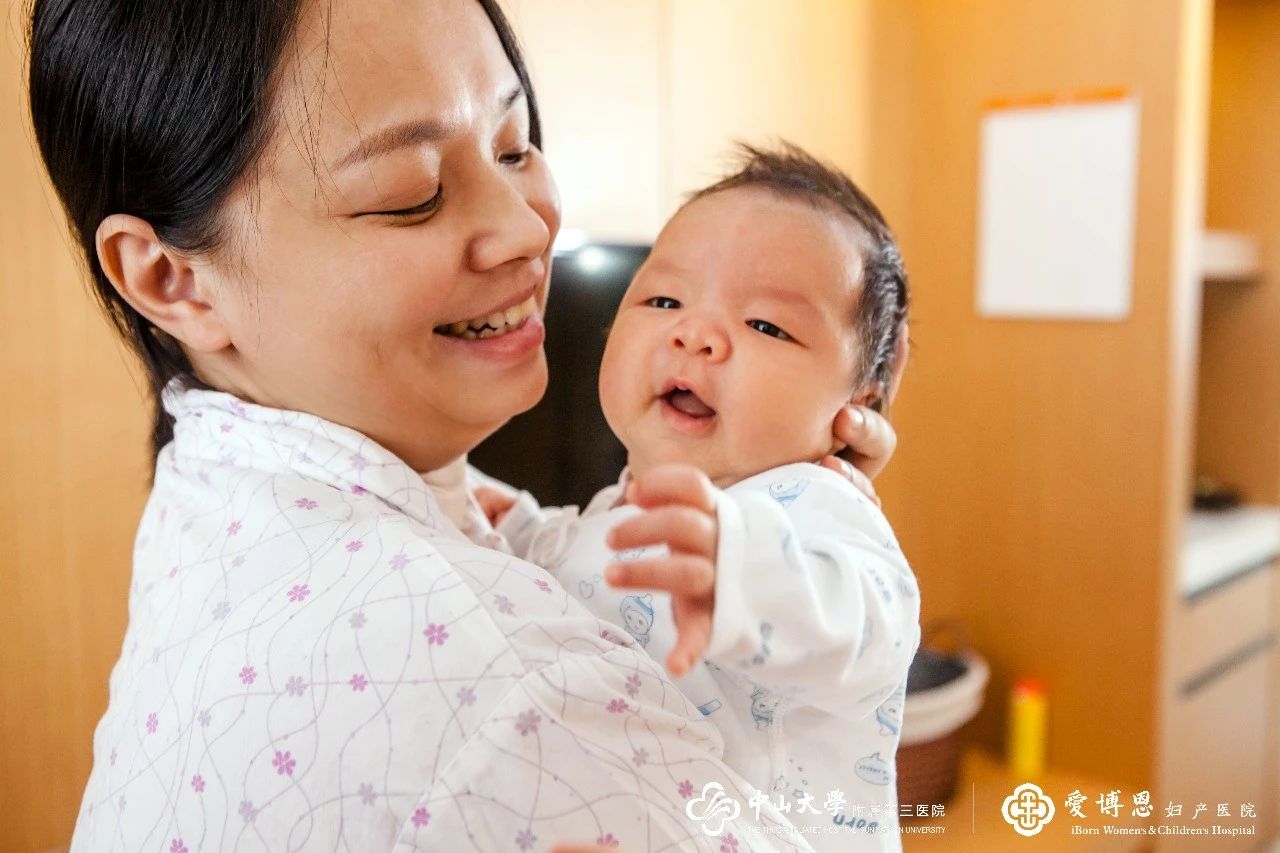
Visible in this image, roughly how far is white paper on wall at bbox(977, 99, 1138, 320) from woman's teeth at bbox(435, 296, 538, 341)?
2067 millimetres

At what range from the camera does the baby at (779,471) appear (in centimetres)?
69

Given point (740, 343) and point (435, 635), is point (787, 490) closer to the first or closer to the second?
point (740, 343)

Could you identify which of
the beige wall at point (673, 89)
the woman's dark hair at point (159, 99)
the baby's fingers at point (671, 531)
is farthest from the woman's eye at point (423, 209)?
the beige wall at point (673, 89)

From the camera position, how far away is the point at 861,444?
3.33ft

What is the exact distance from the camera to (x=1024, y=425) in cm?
→ 277

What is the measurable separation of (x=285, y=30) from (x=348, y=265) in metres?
0.17

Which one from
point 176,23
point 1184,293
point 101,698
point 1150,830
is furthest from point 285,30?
point 1150,830

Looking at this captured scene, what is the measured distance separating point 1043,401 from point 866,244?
6.13 feet

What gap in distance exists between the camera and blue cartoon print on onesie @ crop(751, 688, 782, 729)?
836mm

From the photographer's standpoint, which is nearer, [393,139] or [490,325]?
[393,139]
